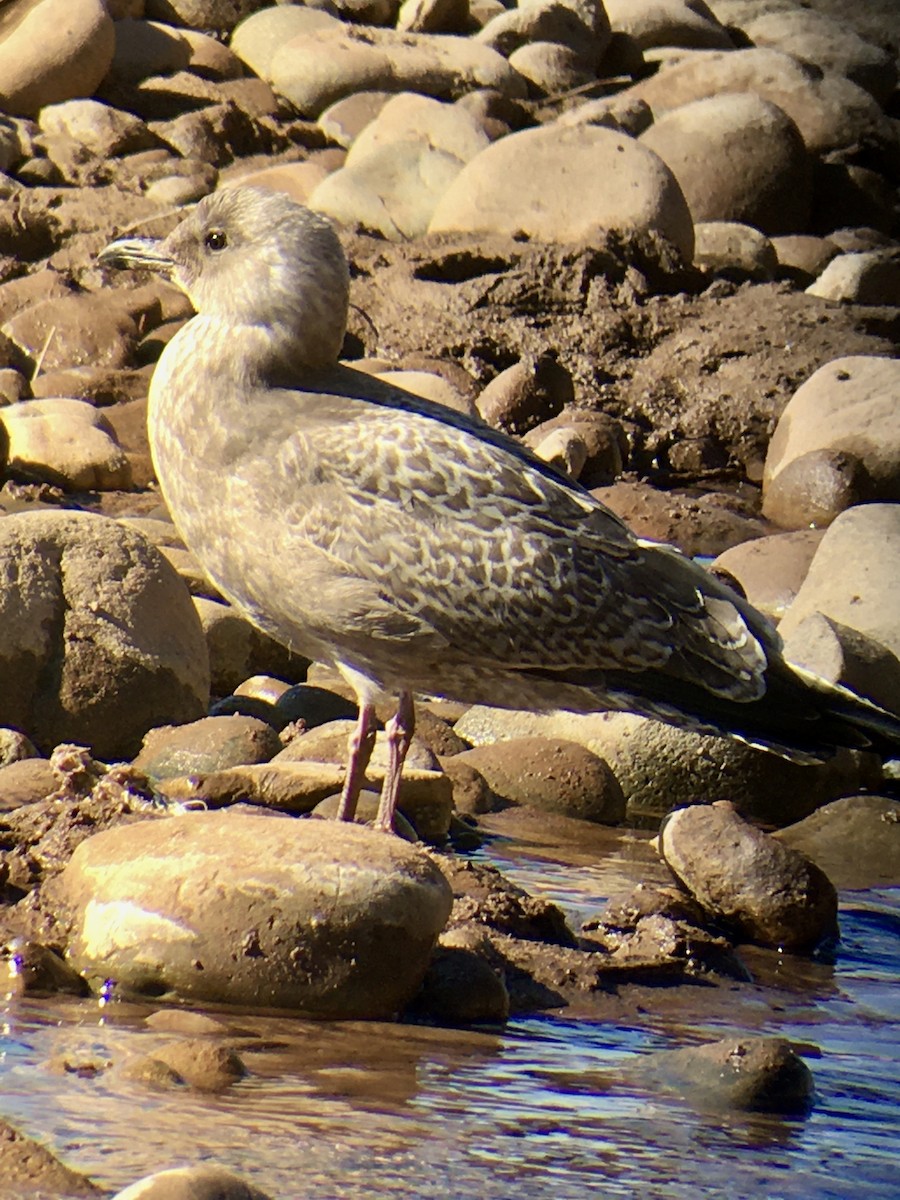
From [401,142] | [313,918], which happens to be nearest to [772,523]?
[401,142]

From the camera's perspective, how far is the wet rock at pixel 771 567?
1052 centimetres

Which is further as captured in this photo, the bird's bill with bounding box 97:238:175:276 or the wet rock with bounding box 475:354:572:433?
the wet rock with bounding box 475:354:572:433

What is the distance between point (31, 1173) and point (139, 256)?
147 inches

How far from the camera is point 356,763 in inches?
231

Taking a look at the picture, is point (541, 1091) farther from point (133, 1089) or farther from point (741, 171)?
point (741, 171)

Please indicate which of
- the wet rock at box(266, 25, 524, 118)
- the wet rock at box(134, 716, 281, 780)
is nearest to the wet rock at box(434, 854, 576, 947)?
the wet rock at box(134, 716, 281, 780)

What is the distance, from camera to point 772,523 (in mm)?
13180

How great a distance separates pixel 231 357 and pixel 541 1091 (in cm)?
253

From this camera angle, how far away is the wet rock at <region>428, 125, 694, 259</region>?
14938mm

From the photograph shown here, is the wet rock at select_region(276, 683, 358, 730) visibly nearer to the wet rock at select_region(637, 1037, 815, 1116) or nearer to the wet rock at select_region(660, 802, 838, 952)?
the wet rock at select_region(660, 802, 838, 952)

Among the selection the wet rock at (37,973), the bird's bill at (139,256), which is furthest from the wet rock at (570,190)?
the wet rock at (37,973)

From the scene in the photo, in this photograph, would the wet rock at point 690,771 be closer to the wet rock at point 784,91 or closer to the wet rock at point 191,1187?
the wet rock at point 191,1187

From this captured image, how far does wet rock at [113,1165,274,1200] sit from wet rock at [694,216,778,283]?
13.4 metres

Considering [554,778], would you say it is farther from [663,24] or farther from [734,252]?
[663,24]
